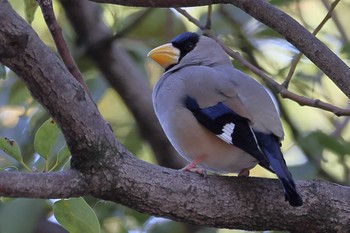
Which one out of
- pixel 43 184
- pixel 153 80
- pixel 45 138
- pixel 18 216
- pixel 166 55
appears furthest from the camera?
pixel 153 80

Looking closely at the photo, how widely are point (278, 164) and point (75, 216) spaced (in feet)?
1.87

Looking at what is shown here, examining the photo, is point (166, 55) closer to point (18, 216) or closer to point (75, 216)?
point (18, 216)

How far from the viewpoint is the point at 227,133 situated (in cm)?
252

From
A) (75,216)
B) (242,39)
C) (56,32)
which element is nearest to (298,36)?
(56,32)

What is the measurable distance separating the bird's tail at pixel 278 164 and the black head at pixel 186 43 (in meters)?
0.83

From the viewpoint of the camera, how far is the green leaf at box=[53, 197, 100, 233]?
2.21 m

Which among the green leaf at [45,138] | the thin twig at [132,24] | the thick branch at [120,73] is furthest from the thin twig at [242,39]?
the green leaf at [45,138]

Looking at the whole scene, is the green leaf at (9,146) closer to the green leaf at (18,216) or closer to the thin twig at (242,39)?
the green leaf at (18,216)

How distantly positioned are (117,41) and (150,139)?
51 cm

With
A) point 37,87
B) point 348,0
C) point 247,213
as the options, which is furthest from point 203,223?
point 348,0

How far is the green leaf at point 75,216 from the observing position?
221cm

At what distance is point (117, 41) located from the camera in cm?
409

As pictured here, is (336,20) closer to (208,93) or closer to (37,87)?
(208,93)

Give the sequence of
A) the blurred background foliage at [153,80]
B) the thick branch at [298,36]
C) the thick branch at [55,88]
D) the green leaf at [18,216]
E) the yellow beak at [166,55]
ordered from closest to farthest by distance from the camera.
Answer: the thick branch at [55,88] < the thick branch at [298,36] < the green leaf at [18,216] < the yellow beak at [166,55] < the blurred background foliage at [153,80]
